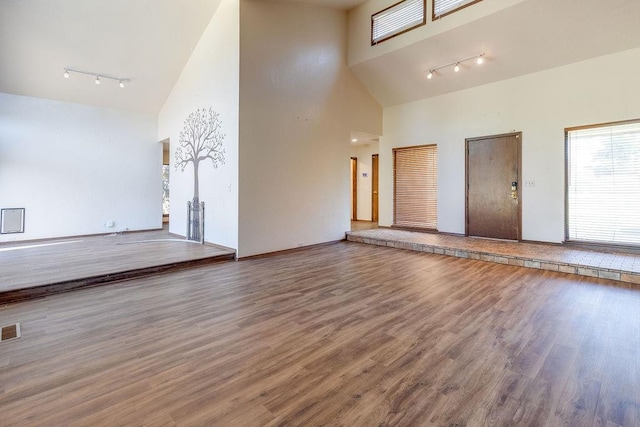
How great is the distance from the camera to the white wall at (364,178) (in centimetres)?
1000

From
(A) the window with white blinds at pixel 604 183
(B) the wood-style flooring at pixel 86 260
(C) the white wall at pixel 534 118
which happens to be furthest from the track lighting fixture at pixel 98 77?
(A) the window with white blinds at pixel 604 183

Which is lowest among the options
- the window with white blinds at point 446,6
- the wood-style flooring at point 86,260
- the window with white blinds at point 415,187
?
the wood-style flooring at point 86,260

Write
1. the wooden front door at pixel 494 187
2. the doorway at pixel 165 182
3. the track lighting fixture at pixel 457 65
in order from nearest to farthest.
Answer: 1. the track lighting fixture at pixel 457 65
2. the wooden front door at pixel 494 187
3. the doorway at pixel 165 182

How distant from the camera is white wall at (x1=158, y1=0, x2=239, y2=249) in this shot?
5.13 m

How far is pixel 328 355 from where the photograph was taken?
2.17m

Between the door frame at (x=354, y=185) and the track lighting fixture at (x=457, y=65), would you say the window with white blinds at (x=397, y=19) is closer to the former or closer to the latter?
the track lighting fixture at (x=457, y=65)

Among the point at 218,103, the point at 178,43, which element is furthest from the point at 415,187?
the point at 178,43

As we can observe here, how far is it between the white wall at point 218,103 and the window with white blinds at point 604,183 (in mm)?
5782

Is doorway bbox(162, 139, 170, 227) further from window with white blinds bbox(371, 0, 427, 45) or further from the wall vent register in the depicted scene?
window with white blinds bbox(371, 0, 427, 45)

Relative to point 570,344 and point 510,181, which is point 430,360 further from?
point 510,181

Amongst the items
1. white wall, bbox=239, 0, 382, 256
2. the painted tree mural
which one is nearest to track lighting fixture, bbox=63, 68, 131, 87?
the painted tree mural

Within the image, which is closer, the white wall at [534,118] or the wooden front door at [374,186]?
the white wall at [534,118]

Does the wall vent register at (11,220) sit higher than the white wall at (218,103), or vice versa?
the white wall at (218,103)

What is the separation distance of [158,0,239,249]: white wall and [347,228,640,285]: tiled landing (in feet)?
9.30
